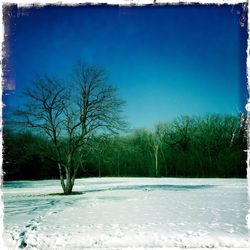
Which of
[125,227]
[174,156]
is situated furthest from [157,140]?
[125,227]

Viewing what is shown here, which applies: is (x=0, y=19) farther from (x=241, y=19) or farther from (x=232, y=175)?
(x=232, y=175)

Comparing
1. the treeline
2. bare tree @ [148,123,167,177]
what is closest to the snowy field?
the treeline

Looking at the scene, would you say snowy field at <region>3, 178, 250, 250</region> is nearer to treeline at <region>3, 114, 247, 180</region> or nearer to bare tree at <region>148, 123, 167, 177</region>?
treeline at <region>3, 114, 247, 180</region>

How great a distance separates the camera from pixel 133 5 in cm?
529

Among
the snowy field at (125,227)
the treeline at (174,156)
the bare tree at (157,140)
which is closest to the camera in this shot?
the snowy field at (125,227)

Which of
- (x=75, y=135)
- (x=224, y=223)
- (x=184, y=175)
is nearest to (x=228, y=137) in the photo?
(x=184, y=175)

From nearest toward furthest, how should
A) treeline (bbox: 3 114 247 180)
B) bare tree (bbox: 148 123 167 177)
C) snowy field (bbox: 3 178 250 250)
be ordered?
snowy field (bbox: 3 178 250 250), treeline (bbox: 3 114 247 180), bare tree (bbox: 148 123 167 177)

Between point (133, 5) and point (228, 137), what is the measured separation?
1912cm

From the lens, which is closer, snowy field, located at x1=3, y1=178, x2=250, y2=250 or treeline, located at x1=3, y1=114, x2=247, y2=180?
snowy field, located at x1=3, y1=178, x2=250, y2=250

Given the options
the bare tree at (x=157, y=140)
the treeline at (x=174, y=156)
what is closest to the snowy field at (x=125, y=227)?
the treeline at (x=174, y=156)

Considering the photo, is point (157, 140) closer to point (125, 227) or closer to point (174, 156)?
point (174, 156)

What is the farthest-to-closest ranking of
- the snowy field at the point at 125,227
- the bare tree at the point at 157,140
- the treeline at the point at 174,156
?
the bare tree at the point at 157,140
the treeline at the point at 174,156
the snowy field at the point at 125,227

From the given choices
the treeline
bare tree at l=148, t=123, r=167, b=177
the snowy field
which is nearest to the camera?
the snowy field

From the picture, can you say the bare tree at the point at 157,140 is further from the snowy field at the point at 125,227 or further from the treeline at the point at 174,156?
the snowy field at the point at 125,227
